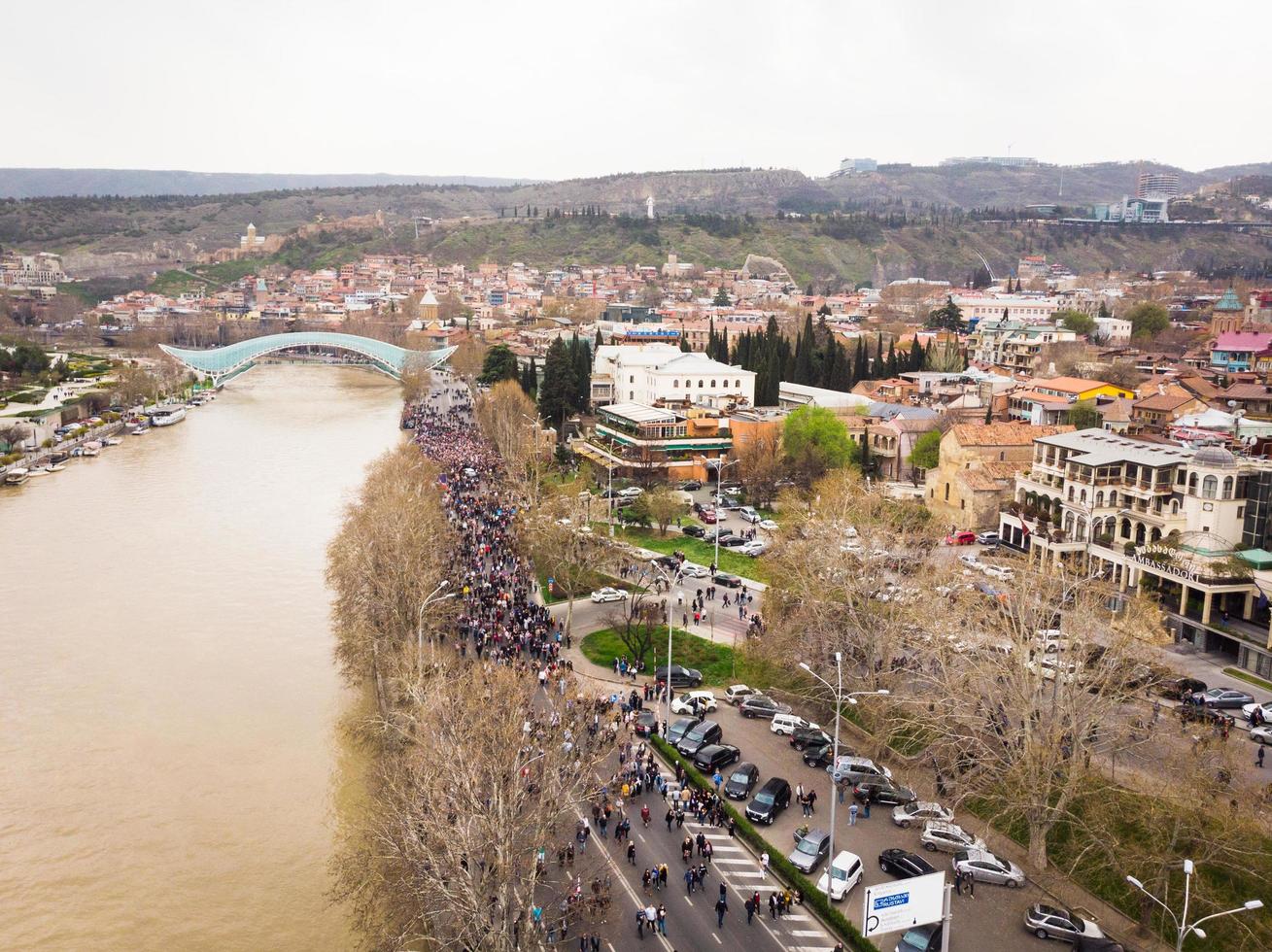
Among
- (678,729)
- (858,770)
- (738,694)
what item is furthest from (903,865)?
(738,694)

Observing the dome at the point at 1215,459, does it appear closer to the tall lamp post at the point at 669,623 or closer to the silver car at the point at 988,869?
the tall lamp post at the point at 669,623

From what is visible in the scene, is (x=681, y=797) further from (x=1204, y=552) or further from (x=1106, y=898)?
(x=1204, y=552)

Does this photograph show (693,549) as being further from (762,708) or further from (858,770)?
(858,770)

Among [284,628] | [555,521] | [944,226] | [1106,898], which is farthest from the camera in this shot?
[944,226]

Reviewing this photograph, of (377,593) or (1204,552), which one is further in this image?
(1204,552)

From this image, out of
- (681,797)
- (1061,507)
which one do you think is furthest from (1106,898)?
(1061,507)

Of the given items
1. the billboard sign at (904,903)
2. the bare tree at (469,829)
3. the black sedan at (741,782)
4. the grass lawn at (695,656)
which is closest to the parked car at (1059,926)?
the billboard sign at (904,903)

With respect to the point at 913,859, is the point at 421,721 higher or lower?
higher
